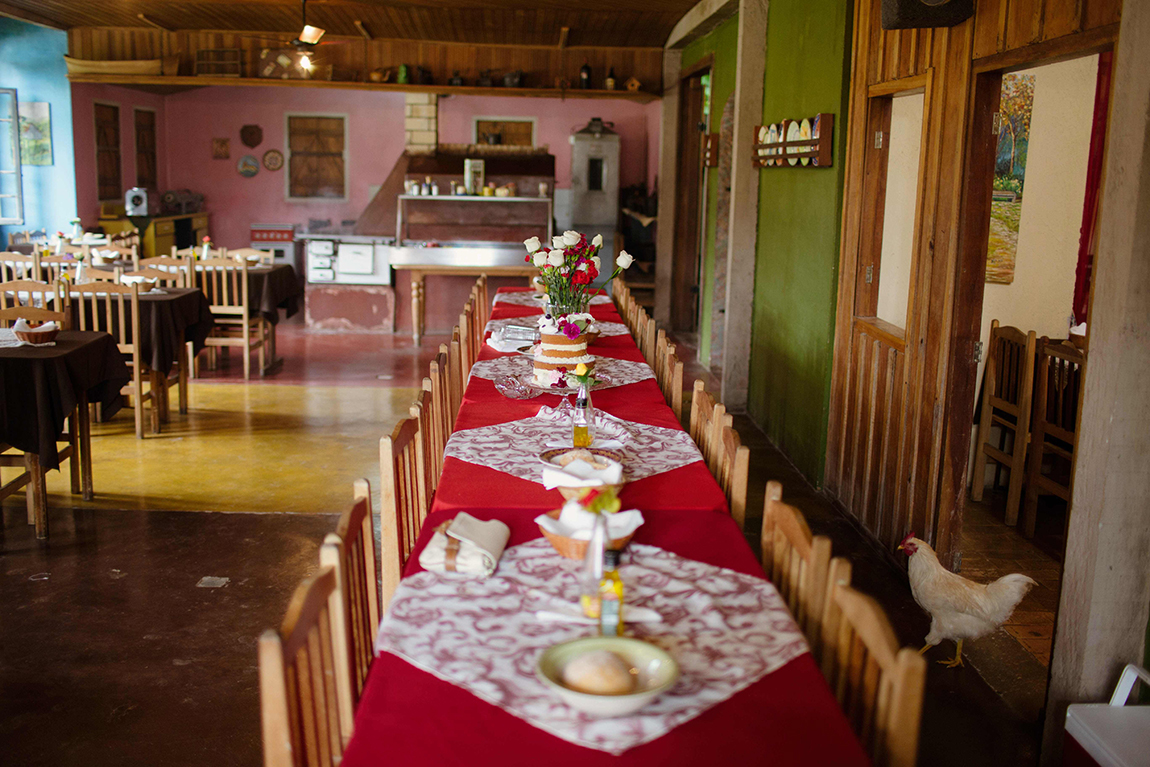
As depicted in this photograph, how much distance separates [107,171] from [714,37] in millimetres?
7211

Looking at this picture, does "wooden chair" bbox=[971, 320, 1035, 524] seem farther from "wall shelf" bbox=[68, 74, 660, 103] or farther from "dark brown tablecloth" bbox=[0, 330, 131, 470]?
"wall shelf" bbox=[68, 74, 660, 103]

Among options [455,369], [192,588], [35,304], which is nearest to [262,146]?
[35,304]

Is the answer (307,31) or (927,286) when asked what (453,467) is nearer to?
(927,286)

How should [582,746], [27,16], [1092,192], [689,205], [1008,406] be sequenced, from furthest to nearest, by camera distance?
1. [689,205]
2. [27,16]
3. [1092,192]
4. [1008,406]
5. [582,746]

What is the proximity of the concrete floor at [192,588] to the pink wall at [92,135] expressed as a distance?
16.3 feet

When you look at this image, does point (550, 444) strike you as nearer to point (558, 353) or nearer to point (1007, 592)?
point (558, 353)

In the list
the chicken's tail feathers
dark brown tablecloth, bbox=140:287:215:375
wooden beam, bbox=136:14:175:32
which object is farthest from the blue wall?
the chicken's tail feathers

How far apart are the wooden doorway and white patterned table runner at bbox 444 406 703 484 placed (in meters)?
6.50

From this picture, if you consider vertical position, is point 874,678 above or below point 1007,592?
above

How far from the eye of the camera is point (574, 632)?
1.77 meters

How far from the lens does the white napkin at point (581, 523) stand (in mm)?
2135

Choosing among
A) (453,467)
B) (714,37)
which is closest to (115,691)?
(453,467)

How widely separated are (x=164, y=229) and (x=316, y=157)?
2.63 metres

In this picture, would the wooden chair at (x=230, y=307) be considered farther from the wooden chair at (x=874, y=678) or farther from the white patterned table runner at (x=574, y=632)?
the wooden chair at (x=874, y=678)
